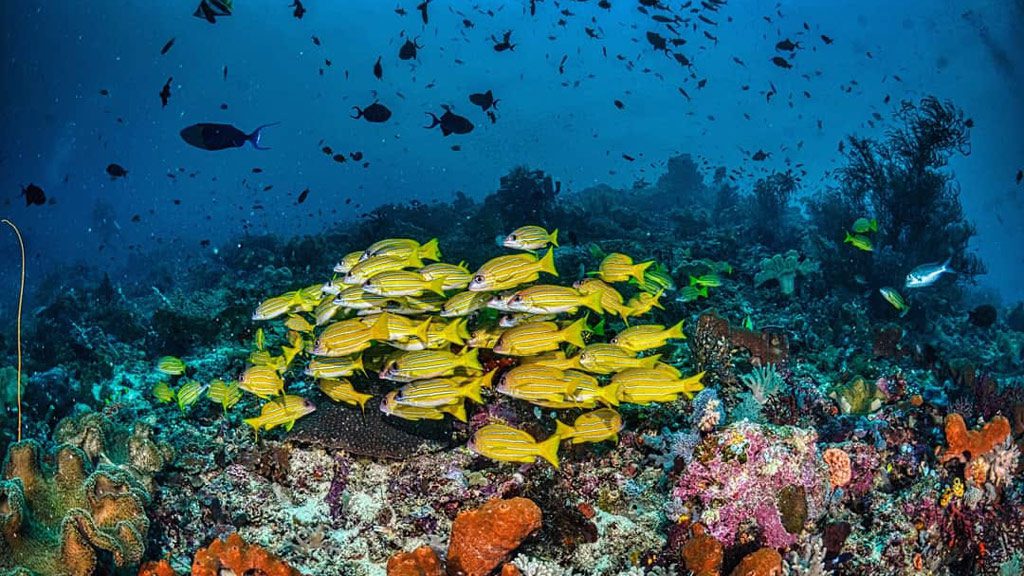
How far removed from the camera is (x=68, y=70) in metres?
74.5

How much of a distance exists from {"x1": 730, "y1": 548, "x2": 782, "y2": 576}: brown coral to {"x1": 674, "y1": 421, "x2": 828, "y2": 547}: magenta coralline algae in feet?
1.33

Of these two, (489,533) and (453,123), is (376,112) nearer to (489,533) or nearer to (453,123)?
(453,123)

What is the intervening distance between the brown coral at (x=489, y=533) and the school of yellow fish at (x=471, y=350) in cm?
40

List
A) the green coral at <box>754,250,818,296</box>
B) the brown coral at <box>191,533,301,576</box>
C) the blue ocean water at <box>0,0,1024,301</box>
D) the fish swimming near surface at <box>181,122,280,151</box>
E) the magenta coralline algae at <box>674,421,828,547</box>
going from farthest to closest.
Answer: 1. the blue ocean water at <box>0,0,1024,301</box>
2. the green coral at <box>754,250,818,296</box>
3. the fish swimming near surface at <box>181,122,280,151</box>
4. the magenta coralline algae at <box>674,421,828,547</box>
5. the brown coral at <box>191,533,301,576</box>

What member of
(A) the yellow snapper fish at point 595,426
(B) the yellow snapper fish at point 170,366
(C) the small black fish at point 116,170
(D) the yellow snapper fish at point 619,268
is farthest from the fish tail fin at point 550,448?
(C) the small black fish at point 116,170

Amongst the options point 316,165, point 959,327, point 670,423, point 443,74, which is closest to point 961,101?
point 959,327

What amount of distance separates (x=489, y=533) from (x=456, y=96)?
10149 cm

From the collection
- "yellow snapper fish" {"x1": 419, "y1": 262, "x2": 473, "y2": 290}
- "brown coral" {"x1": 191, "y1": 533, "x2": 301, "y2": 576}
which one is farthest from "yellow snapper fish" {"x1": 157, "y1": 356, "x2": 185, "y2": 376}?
"brown coral" {"x1": 191, "y1": 533, "x2": 301, "y2": 576}

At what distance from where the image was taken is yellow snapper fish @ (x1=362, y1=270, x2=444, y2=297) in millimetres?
4355

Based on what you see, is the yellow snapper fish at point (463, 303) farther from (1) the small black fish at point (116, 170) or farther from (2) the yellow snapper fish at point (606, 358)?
(1) the small black fish at point (116, 170)

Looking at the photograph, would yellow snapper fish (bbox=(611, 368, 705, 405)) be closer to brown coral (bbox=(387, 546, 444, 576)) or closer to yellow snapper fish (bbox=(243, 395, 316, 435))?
brown coral (bbox=(387, 546, 444, 576))

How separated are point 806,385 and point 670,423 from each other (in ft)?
7.30

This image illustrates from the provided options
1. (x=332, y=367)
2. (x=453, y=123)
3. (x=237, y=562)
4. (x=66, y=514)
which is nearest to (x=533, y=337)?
(x=332, y=367)

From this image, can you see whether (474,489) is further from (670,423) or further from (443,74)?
(443,74)
